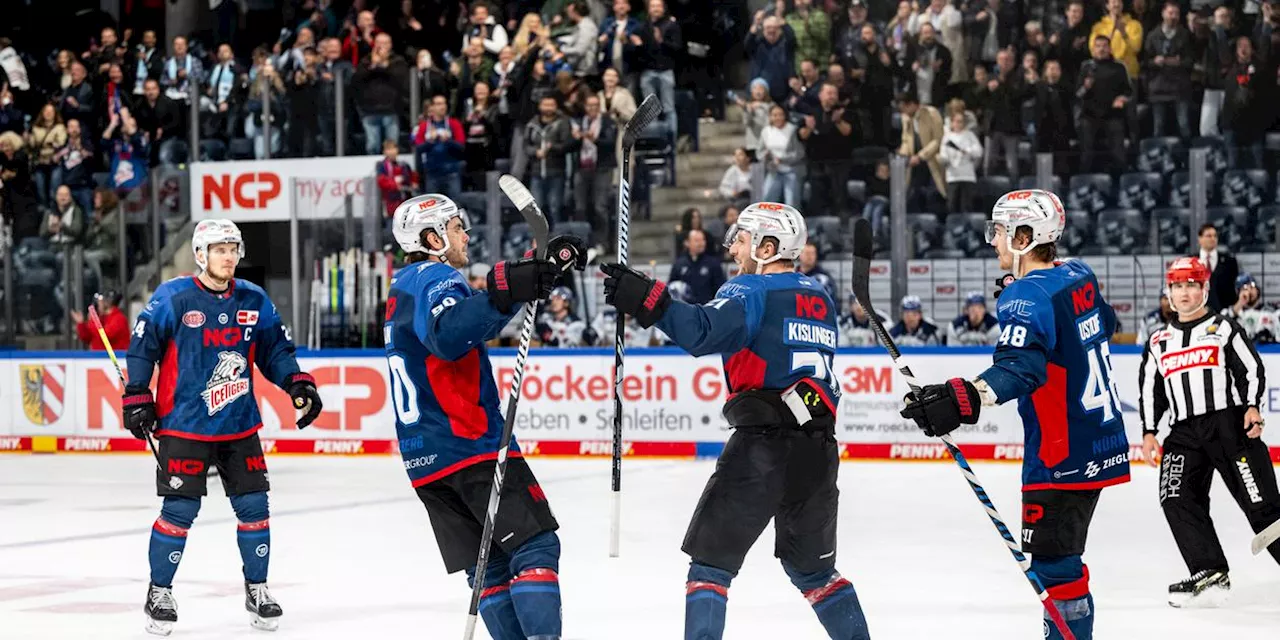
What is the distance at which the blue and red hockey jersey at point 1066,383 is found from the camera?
494cm

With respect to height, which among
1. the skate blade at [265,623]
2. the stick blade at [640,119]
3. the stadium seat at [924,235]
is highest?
the stick blade at [640,119]

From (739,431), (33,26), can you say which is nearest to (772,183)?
(739,431)

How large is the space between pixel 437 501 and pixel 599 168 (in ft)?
35.4

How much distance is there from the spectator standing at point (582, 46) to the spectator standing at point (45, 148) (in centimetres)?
602

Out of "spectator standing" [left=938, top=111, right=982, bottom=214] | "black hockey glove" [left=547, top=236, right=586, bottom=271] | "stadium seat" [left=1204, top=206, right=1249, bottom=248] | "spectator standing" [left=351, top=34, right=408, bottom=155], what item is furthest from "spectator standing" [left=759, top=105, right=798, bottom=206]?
"black hockey glove" [left=547, top=236, right=586, bottom=271]

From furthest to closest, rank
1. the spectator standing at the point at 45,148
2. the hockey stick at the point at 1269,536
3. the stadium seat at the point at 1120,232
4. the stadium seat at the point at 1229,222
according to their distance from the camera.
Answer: the spectator standing at the point at 45,148, the stadium seat at the point at 1120,232, the stadium seat at the point at 1229,222, the hockey stick at the point at 1269,536

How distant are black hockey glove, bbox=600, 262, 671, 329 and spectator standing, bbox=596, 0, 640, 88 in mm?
12613

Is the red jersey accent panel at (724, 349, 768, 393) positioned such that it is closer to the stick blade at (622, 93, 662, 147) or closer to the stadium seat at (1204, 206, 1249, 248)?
the stick blade at (622, 93, 662, 147)

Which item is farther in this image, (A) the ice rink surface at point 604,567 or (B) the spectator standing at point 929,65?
(B) the spectator standing at point 929,65

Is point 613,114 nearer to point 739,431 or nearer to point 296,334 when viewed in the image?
point 296,334

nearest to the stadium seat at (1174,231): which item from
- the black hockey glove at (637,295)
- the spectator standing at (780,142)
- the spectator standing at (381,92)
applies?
the spectator standing at (780,142)

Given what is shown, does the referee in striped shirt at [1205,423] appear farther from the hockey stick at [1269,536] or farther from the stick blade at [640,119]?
the stick blade at [640,119]

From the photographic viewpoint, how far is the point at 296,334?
15.4m

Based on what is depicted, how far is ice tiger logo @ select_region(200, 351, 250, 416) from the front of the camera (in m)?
6.82
